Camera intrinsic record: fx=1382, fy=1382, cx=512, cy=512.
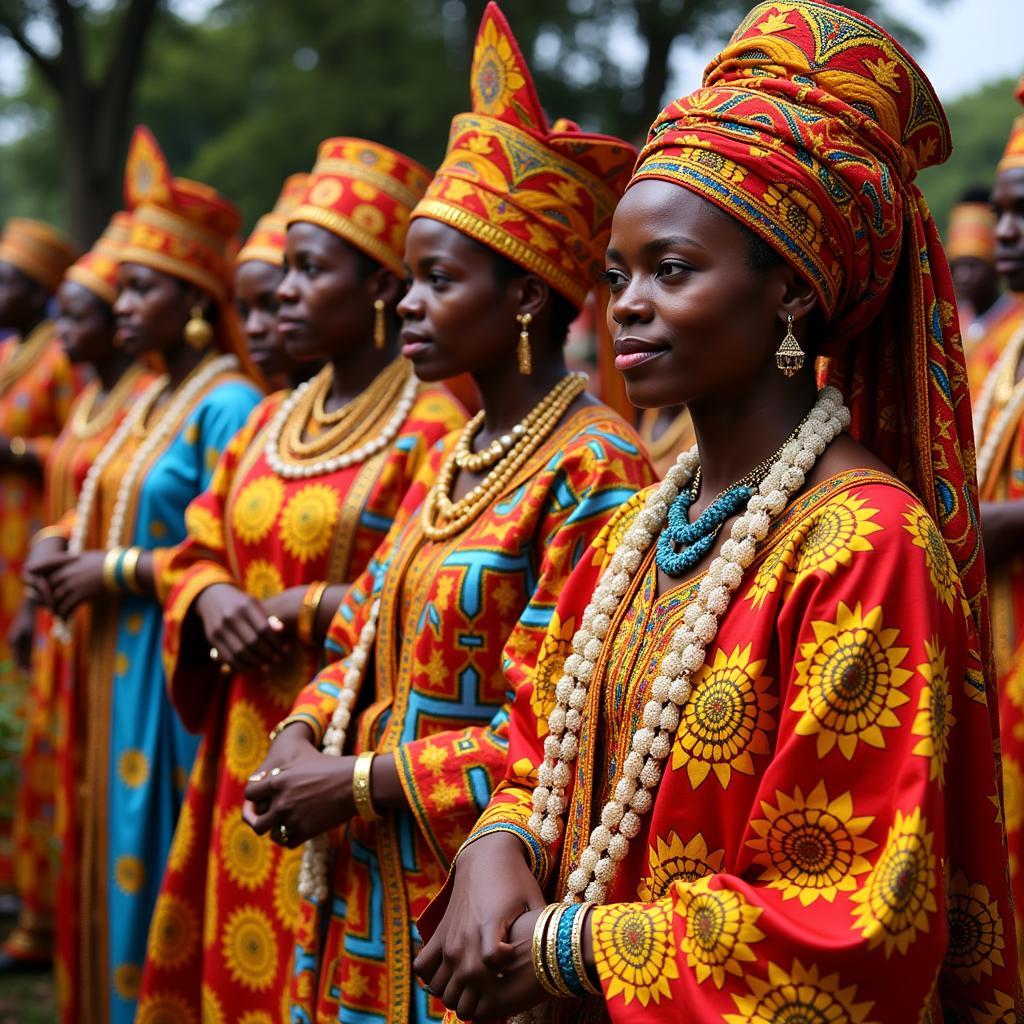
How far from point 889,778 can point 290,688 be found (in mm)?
2379

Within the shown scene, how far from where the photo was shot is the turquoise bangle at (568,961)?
2035 millimetres

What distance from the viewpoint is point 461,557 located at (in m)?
3.07

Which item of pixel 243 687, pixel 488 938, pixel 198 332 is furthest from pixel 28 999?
pixel 488 938

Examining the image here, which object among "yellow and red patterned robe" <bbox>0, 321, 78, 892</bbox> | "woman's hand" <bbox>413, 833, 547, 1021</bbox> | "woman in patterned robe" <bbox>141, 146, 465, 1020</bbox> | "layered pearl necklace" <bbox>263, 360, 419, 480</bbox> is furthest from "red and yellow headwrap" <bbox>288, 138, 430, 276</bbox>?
"yellow and red patterned robe" <bbox>0, 321, 78, 892</bbox>

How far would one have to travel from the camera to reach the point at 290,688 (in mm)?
3977

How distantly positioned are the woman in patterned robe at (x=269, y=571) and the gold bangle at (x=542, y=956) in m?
1.80

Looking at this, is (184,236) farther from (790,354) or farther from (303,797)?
(790,354)

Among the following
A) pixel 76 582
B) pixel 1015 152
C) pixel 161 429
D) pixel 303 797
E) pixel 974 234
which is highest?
pixel 974 234

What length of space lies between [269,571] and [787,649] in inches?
90.9

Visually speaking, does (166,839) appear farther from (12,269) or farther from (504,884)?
(12,269)

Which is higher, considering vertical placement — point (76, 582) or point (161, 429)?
point (161, 429)

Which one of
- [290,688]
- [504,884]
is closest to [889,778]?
[504,884]

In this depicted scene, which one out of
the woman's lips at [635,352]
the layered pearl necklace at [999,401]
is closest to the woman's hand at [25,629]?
the layered pearl necklace at [999,401]

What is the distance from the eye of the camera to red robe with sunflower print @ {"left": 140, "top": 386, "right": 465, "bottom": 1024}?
3.87 meters
